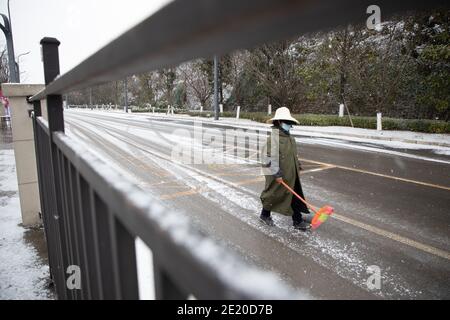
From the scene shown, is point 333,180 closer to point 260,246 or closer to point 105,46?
point 260,246

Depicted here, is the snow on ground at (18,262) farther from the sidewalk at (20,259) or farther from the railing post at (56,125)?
the railing post at (56,125)

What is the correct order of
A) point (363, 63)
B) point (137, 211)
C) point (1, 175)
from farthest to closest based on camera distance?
point (363, 63)
point (1, 175)
point (137, 211)

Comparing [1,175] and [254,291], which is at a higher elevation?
[254,291]

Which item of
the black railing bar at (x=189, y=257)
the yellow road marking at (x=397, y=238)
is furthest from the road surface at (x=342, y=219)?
the black railing bar at (x=189, y=257)

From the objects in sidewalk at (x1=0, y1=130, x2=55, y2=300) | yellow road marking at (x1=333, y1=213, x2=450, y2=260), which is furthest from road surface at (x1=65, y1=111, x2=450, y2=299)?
sidewalk at (x1=0, y1=130, x2=55, y2=300)

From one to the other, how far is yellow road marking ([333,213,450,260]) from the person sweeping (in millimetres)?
618

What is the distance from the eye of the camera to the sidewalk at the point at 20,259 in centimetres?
287

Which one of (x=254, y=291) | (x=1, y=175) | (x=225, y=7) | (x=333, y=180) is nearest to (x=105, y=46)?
(x=225, y=7)

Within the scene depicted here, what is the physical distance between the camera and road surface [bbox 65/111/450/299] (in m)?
3.63

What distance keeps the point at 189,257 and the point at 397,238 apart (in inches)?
186

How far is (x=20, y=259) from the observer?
350cm

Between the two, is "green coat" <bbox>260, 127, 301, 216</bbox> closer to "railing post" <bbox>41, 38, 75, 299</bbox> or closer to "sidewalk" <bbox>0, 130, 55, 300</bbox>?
"sidewalk" <bbox>0, 130, 55, 300</bbox>

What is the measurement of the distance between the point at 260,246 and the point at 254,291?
411 cm

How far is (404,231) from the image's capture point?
475cm
